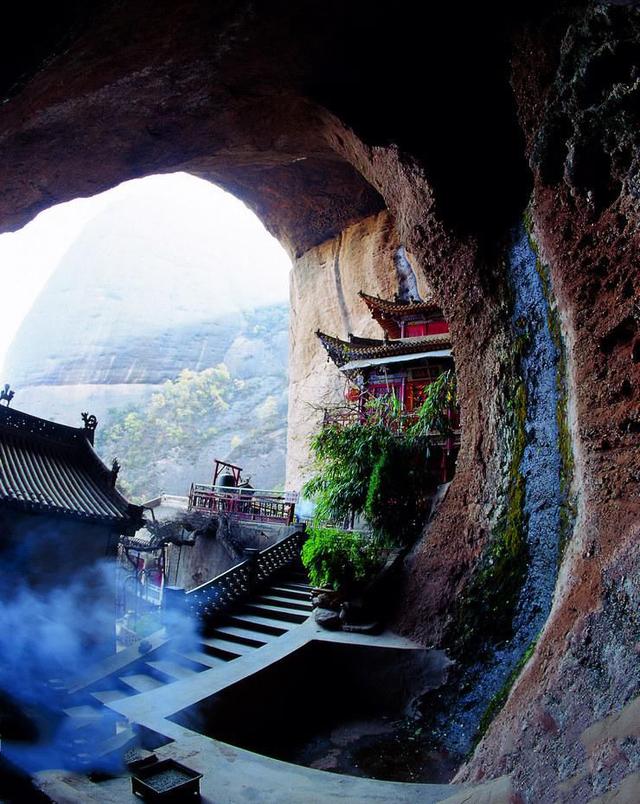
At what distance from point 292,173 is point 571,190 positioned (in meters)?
16.1

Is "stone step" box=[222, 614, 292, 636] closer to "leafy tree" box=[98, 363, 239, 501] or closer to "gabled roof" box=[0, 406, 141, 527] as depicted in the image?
"gabled roof" box=[0, 406, 141, 527]

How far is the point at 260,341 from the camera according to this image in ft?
212

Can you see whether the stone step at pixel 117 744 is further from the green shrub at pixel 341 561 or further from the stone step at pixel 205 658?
the green shrub at pixel 341 561

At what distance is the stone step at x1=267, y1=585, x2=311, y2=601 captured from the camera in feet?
32.2

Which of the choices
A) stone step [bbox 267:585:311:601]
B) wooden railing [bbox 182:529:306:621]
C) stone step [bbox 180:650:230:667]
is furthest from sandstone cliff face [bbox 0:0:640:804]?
wooden railing [bbox 182:529:306:621]

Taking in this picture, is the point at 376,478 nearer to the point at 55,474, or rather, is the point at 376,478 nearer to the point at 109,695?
the point at 109,695

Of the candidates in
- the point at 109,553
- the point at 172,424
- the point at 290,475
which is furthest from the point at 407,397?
the point at 172,424

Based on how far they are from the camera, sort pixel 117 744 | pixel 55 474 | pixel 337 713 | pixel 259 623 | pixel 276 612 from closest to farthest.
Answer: pixel 117 744 < pixel 337 713 < pixel 259 623 < pixel 276 612 < pixel 55 474

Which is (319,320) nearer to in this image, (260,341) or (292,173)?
(292,173)

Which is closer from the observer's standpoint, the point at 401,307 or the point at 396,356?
the point at 396,356

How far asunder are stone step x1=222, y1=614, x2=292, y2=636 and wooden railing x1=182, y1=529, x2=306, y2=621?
0.33 metres

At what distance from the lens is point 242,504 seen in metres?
17.9

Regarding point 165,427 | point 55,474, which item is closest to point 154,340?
point 165,427

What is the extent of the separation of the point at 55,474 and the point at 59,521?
→ 4.60 feet
